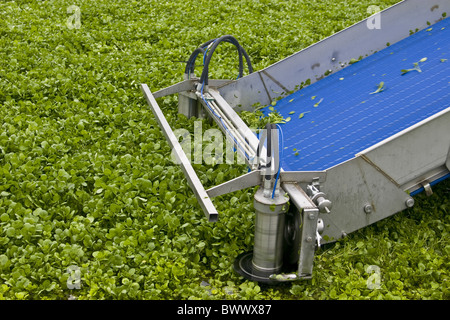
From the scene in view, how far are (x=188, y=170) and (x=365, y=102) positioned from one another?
5.31 feet

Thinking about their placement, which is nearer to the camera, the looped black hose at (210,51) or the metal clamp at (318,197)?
the metal clamp at (318,197)

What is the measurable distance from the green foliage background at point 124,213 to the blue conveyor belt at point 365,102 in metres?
0.56

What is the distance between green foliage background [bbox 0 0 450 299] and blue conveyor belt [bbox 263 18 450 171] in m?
0.56

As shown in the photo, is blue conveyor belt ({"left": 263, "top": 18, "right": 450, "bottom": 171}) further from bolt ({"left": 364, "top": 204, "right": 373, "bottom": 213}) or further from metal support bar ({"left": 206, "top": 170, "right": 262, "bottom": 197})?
metal support bar ({"left": 206, "top": 170, "right": 262, "bottom": 197})

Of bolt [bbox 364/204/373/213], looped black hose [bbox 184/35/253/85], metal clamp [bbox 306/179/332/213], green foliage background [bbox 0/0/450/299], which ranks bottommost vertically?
green foliage background [bbox 0/0/450/299]

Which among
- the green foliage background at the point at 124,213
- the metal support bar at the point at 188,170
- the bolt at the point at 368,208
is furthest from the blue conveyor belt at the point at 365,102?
the metal support bar at the point at 188,170

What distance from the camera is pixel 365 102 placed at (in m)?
4.61

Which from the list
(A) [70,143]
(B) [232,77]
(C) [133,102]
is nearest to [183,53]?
(B) [232,77]

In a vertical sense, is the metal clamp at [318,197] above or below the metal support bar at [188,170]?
above

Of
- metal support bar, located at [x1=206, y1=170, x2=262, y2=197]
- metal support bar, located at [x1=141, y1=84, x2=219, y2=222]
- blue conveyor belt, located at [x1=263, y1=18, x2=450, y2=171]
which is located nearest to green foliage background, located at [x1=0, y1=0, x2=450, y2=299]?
metal support bar, located at [x1=141, y1=84, x2=219, y2=222]

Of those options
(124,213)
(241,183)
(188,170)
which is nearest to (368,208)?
(241,183)

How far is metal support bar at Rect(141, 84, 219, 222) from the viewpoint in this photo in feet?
11.0

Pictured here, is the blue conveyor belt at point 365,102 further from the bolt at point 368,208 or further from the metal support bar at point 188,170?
the metal support bar at point 188,170

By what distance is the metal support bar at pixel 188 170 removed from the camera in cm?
336
